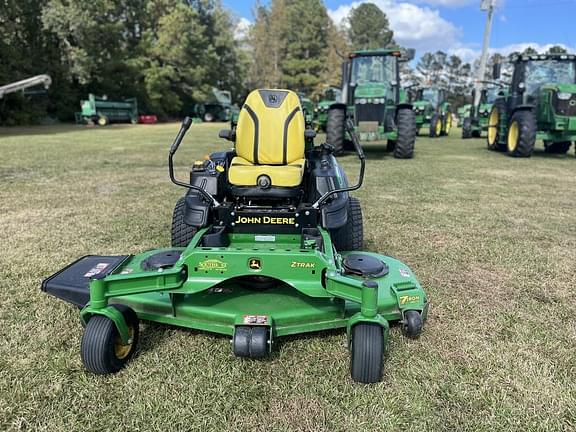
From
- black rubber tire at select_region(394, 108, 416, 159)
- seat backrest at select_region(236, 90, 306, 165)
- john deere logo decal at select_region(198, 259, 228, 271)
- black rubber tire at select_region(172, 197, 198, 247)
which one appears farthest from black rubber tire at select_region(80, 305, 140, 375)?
black rubber tire at select_region(394, 108, 416, 159)

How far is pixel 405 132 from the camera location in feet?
35.5

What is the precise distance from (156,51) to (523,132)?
2947 centimetres

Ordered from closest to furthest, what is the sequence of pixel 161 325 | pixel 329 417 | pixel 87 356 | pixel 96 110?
pixel 329 417 → pixel 87 356 → pixel 161 325 → pixel 96 110

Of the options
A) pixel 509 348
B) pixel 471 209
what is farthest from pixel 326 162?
pixel 471 209

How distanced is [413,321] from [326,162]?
5.51 feet

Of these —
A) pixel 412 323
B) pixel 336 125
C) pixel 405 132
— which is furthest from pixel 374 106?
pixel 412 323

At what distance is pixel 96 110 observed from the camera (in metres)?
28.3

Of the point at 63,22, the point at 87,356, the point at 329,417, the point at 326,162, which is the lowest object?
the point at 329,417

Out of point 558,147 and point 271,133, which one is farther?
point 558,147

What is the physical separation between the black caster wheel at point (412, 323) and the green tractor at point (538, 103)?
10353mm

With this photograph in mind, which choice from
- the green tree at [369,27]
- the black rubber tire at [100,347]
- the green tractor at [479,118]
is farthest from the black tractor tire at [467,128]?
the green tree at [369,27]

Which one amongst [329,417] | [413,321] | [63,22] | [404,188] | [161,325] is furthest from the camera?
[63,22]

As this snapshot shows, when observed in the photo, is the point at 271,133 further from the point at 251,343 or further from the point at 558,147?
the point at 558,147

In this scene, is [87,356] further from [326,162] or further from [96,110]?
[96,110]
